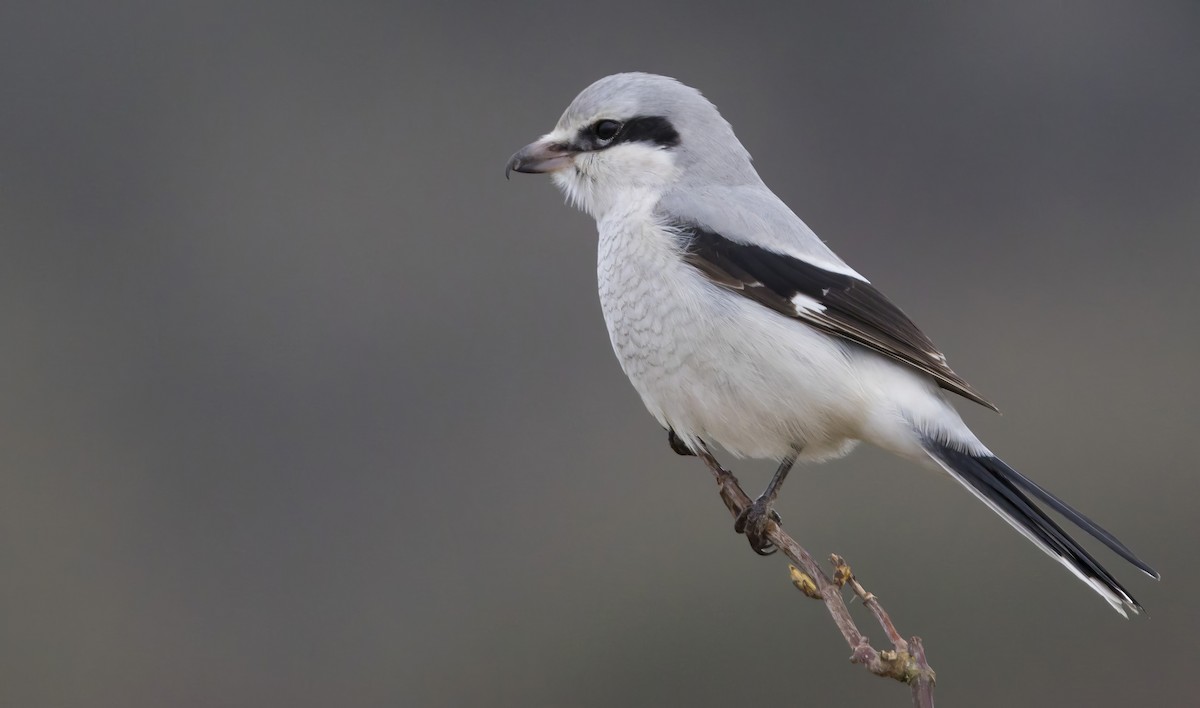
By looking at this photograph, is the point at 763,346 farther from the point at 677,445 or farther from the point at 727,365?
the point at 677,445

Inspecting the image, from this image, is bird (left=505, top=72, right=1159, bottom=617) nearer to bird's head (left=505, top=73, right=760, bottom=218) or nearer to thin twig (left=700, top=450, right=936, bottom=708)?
bird's head (left=505, top=73, right=760, bottom=218)

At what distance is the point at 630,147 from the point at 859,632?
1039mm

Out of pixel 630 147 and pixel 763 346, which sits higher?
pixel 630 147

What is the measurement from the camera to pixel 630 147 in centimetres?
199

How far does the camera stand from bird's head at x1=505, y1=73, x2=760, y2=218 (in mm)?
1979

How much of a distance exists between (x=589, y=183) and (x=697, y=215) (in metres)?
0.22

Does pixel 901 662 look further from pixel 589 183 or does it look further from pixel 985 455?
pixel 589 183

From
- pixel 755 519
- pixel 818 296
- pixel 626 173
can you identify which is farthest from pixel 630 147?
pixel 755 519

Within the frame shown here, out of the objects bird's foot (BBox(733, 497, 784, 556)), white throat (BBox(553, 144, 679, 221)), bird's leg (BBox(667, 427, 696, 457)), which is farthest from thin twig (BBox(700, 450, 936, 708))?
white throat (BBox(553, 144, 679, 221))

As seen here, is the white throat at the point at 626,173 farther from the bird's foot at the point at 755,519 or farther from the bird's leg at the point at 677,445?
the bird's foot at the point at 755,519

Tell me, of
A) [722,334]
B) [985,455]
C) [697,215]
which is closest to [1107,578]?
[985,455]

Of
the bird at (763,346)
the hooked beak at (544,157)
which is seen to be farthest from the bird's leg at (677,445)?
the hooked beak at (544,157)

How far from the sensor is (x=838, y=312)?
1.78m

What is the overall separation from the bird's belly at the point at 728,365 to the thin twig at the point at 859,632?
0.90ft
